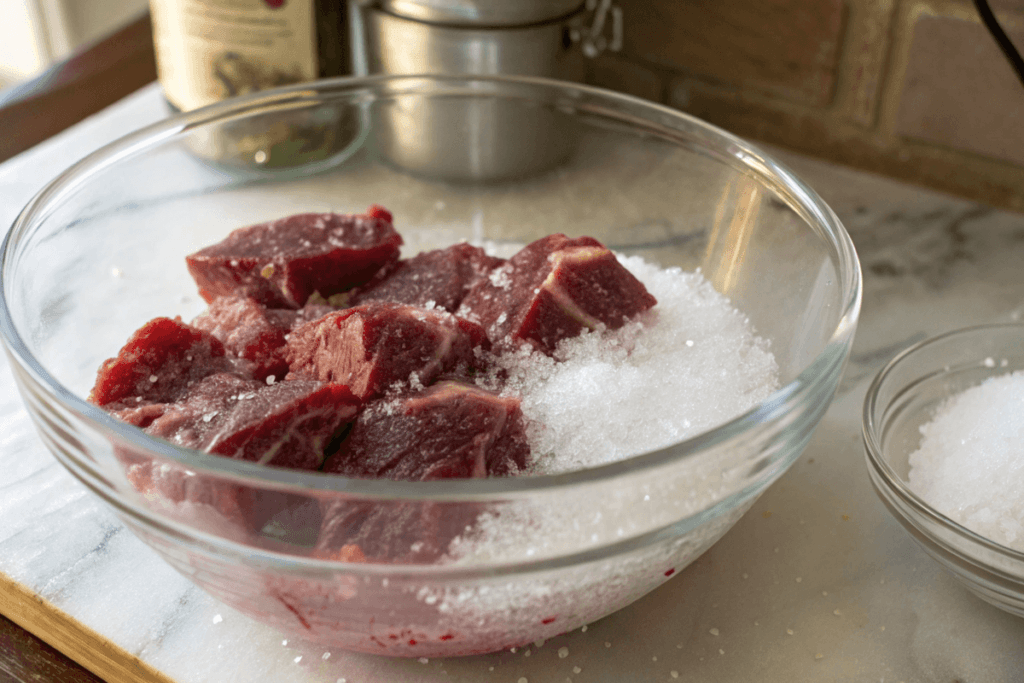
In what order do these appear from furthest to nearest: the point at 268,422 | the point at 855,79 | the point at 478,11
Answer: the point at 855,79, the point at 478,11, the point at 268,422

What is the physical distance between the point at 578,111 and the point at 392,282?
1.28 feet

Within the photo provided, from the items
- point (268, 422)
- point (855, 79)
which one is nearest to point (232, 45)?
point (268, 422)

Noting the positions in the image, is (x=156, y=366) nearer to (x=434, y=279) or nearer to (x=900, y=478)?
(x=434, y=279)

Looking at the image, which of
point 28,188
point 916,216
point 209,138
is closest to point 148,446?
point 209,138

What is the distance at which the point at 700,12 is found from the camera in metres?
1.71

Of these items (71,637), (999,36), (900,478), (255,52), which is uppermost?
(999,36)

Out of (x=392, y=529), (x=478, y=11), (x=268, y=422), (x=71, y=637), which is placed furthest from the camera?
(x=478, y=11)

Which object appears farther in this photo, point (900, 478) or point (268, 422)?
point (900, 478)

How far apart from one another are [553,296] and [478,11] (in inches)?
24.8

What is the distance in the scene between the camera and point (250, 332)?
3.32 ft

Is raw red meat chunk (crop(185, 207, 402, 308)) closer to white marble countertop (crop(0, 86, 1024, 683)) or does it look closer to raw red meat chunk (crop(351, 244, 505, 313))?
raw red meat chunk (crop(351, 244, 505, 313))

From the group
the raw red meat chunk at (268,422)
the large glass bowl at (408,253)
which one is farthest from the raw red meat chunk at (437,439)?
the large glass bowl at (408,253)

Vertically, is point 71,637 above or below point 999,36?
below

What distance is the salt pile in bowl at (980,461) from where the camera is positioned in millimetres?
901
